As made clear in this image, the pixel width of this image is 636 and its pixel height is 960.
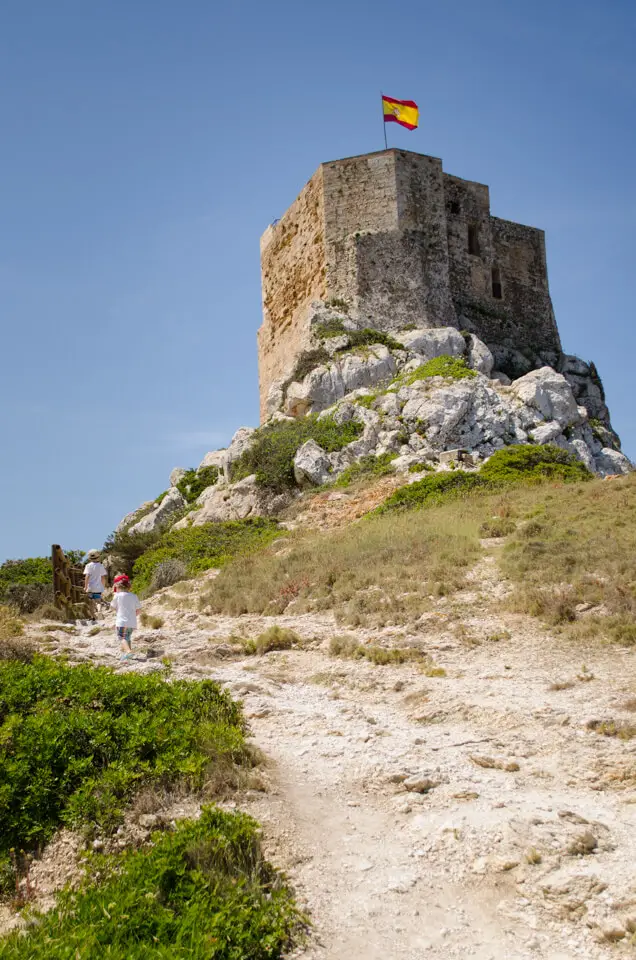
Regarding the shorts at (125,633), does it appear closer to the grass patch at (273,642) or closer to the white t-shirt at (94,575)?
the grass patch at (273,642)

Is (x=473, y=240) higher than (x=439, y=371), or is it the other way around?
(x=473, y=240)

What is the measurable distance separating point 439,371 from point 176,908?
72.8 feet

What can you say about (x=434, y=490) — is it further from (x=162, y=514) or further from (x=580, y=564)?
(x=162, y=514)

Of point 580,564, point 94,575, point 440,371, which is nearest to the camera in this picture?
point 580,564

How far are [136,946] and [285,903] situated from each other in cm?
78

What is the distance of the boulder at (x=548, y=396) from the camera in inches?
956

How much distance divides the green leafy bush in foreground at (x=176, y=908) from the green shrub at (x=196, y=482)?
2316 centimetres

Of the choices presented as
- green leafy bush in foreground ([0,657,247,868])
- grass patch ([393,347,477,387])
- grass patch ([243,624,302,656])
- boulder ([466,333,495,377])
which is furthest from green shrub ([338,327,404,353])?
green leafy bush in foreground ([0,657,247,868])

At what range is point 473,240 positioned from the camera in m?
30.7

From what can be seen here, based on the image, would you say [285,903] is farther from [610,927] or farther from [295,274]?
[295,274]

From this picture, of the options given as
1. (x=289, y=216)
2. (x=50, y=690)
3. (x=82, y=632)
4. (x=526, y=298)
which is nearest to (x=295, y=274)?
(x=289, y=216)

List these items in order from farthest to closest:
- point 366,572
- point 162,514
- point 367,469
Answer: point 162,514, point 367,469, point 366,572

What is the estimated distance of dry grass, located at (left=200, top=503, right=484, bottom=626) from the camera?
10977 millimetres

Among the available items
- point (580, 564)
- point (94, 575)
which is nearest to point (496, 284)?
point (580, 564)
